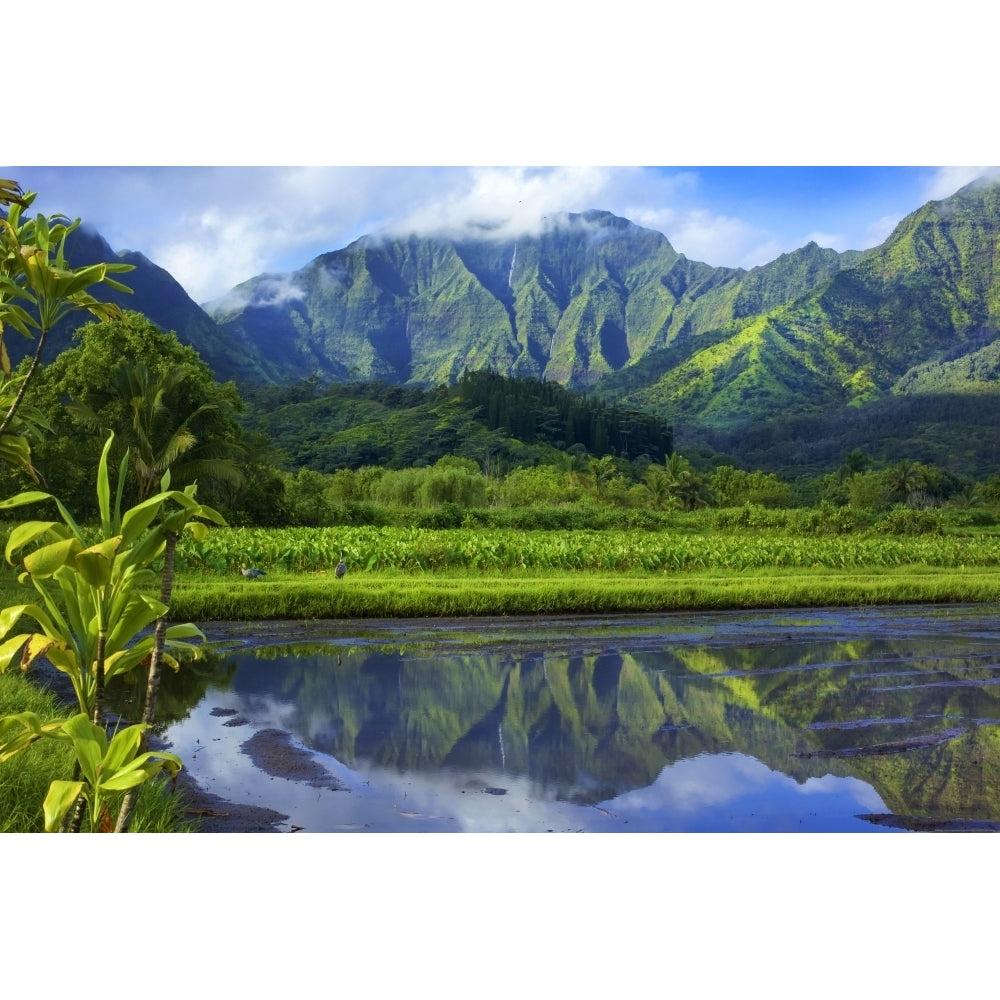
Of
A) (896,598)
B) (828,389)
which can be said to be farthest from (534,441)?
(896,598)

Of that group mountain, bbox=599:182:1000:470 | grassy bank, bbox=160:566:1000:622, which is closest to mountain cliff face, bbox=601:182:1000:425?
mountain, bbox=599:182:1000:470

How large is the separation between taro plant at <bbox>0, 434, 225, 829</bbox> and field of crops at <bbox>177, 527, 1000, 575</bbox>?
6.00m

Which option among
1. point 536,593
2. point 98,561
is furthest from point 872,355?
Answer: point 98,561

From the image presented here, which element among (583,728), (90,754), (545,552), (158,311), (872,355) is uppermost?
(872,355)

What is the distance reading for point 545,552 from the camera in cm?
1040

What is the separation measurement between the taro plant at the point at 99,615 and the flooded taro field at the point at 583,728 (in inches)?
39.2

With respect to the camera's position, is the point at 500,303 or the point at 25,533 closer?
the point at 25,533

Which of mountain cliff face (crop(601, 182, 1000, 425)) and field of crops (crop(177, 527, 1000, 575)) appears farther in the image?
mountain cliff face (crop(601, 182, 1000, 425))

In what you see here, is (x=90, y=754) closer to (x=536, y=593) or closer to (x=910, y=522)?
(x=536, y=593)

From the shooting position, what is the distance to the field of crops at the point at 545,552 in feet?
30.2

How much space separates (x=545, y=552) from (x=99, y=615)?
7.78 metres

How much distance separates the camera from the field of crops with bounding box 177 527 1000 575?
9.21 metres

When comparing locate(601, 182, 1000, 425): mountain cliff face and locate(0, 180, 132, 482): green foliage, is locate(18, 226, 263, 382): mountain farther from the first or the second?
locate(601, 182, 1000, 425): mountain cliff face

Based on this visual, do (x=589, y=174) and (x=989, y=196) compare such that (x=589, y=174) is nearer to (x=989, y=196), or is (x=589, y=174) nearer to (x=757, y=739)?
(x=757, y=739)
